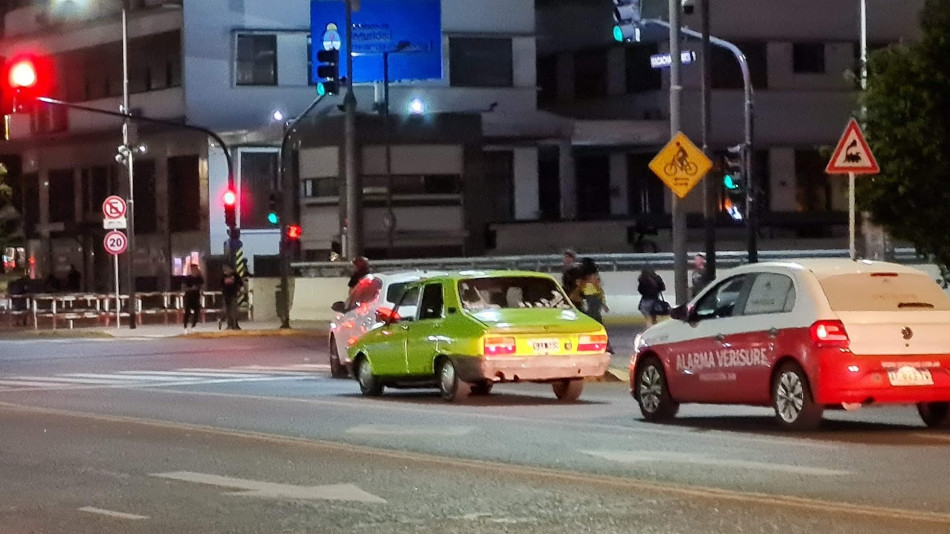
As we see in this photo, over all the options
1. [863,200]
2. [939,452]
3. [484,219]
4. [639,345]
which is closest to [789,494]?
[939,452]

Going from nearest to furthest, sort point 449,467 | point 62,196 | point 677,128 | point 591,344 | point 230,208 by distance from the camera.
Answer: point 449,467
point 591,344
point 677,128
point 230,208
point 62,196

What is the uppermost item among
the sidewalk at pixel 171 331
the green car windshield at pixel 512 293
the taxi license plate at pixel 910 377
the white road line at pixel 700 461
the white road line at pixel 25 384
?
the green car windshield at pixel 512 293

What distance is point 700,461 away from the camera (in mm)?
14438

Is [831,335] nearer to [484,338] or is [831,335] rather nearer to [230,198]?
[484,338]

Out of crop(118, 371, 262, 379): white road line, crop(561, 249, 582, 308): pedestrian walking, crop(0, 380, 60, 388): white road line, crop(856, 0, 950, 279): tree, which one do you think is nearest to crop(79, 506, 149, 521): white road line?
crop(856, 0, 950, 279): tree

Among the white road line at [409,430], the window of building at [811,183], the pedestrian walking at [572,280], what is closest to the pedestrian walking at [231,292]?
the pedestrian walking at [572,280]

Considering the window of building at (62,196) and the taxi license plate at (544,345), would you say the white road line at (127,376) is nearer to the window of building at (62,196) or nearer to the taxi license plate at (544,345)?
the taxi license plate at (544,345)

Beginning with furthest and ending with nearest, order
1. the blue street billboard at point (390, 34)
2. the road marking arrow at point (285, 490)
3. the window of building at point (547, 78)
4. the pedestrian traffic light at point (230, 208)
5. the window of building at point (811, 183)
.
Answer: the window of building at point (547, 78) → the window of building at point (811, 183) → the blue street billboard at point (390, 34) → the pedestrian traffic light at point (230, 208) → the road marking arrow at point (285, 490)

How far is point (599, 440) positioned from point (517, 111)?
2071 inches

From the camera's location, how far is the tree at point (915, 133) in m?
22.9

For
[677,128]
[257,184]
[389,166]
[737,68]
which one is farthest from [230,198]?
[737,68]

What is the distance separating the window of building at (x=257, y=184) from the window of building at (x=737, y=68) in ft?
57.7

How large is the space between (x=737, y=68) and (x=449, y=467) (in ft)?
190

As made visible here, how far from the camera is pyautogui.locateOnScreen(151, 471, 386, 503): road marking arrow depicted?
12641 millimetres
